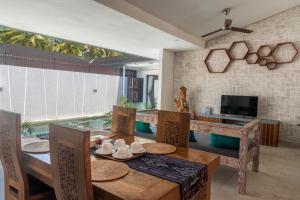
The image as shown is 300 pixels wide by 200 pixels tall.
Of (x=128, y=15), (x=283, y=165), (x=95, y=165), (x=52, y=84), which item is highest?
(x=128, y=15)

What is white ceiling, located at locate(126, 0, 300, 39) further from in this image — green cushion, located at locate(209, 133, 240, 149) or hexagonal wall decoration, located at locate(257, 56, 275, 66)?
green cushion, located at locate(209, 133, 240, 149)

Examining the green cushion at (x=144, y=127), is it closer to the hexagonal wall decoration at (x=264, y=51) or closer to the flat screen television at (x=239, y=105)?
the flat screen television at (x=239, y=105)

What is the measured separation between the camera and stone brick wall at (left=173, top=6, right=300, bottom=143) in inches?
201

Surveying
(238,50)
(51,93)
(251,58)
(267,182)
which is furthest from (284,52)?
(51,93)

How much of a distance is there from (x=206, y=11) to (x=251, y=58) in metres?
2.02

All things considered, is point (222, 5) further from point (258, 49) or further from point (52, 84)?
point (52, 84)

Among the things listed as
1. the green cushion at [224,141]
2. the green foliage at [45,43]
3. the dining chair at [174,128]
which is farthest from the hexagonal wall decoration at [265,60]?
the dining chair at [174,128]

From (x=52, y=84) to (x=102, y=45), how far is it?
1.71 m

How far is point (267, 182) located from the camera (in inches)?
117

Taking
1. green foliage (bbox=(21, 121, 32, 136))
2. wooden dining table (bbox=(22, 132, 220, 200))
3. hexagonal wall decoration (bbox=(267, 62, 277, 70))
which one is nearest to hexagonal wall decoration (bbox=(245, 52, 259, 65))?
hexagonal wall decoration (bbox=(267, 62, 277, 70))

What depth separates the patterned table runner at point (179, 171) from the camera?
4.23 ft

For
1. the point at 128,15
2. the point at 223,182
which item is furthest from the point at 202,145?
the point at 128,15

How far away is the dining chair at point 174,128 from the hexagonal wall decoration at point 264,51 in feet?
14.6

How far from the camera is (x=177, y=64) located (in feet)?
22.4
